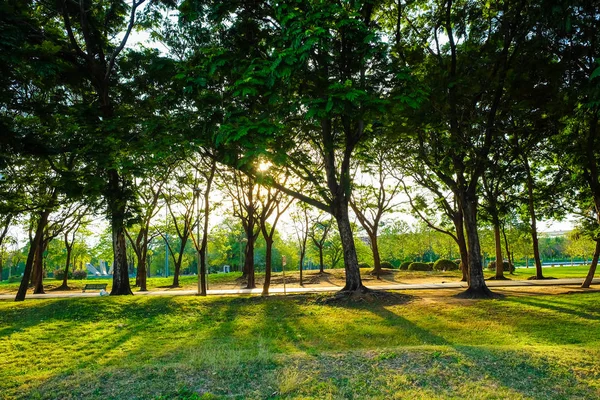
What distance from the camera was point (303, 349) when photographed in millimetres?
7613

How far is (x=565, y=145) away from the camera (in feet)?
49.3

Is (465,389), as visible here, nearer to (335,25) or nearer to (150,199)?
(335,25)

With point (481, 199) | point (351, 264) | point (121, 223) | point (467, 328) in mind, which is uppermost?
point (481, 199)

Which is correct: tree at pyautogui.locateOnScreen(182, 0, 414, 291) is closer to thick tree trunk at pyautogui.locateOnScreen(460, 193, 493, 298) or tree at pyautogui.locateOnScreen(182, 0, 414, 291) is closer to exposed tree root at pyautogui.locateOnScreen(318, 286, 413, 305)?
exposed tree root at pyautogui.locateOnScreen(318, 286, 413, 305)

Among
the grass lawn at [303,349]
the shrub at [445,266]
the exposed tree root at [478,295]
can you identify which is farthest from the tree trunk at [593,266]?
the shrub at [445,266]

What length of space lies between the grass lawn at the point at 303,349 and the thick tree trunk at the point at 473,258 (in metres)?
1.18

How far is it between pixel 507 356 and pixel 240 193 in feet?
59.1

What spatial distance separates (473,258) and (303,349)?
380 inches

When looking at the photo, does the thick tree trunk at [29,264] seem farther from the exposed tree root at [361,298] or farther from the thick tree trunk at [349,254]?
the thick tree trunk at [349,254]

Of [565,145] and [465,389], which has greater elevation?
[565,145]

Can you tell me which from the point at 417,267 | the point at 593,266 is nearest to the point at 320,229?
the point at 417,267

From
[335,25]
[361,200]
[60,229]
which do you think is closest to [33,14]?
[335,25]

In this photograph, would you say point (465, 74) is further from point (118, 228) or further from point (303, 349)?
point (118, 228)

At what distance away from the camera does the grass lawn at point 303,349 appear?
5078 millimetres
